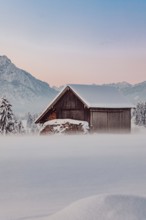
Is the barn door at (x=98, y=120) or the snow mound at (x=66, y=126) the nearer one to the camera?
the snow mound at (x=66, y=126)

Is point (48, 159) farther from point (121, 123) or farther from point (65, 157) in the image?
point (121, 123)

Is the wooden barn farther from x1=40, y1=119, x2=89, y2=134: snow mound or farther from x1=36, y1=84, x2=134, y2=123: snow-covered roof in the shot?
x1=40, y1=119, x2=89, y2=134: snow mound

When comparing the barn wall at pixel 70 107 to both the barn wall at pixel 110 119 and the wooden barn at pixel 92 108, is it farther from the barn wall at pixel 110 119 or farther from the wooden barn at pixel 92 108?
the barn wall at pixel 110 119

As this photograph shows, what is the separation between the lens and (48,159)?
1706cm

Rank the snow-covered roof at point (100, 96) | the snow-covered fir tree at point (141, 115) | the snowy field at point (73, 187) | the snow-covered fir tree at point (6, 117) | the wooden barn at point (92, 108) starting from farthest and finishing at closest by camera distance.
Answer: the snow-covered fir tree at point (141, 115)
the snow-covered fir tree at point (6, 117)
the wooden barn at point (92, 108)
the snow-covered roof at point (100, 96)
the snowy field at point (73, 187)

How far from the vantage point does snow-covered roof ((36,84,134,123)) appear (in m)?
37.2

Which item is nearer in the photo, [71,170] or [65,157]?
[71,170]

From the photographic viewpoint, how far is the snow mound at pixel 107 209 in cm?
671

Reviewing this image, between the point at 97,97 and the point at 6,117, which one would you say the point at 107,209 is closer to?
the point at 97,97

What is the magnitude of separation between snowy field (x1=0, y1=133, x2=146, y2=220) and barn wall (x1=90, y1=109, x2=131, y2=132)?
60.0ft

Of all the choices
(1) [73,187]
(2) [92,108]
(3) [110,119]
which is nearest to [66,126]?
(2) [92,108]

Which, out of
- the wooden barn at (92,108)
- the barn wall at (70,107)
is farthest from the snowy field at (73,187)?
the barn wall at (70,107)

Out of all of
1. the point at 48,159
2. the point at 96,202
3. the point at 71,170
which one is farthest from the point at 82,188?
the point at 48,159

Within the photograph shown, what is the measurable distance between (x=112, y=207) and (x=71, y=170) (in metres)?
6.94
